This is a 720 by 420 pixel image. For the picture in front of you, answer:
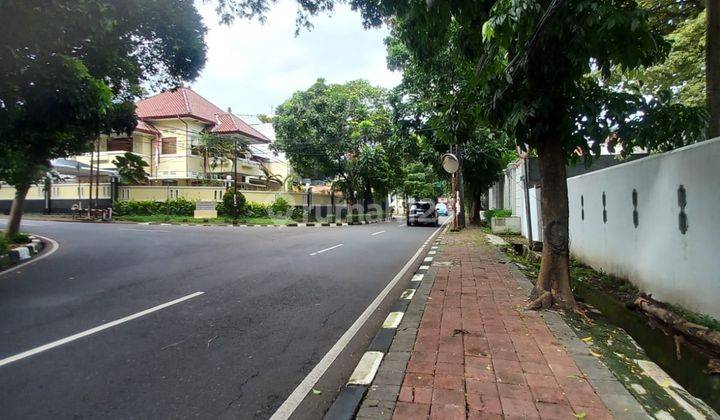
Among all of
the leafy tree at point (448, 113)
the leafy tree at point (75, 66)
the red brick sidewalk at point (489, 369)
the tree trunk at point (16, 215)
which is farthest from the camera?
the tree trunk at point (16, 215)

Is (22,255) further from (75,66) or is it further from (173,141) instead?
(173,141)

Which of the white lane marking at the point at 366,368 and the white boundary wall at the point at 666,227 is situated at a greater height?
the white boundary wall at the point at 666,227

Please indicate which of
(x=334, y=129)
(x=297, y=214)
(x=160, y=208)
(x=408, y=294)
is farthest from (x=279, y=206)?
(x=408, y=294)

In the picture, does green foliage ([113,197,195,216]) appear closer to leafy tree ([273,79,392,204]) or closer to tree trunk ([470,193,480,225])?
leafy tree ([273,79,392,204])

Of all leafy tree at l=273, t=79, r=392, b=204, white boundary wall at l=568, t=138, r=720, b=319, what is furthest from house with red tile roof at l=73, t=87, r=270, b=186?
white boundary wall at l=568, t=138, r=720, b=319

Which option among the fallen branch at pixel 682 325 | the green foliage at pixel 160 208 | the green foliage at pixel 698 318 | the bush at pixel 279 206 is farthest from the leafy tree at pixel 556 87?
the green foliage at pixel 160 208

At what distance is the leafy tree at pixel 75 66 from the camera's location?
7516 mm

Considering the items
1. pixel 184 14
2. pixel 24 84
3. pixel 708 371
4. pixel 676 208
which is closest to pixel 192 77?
pixel 184 14

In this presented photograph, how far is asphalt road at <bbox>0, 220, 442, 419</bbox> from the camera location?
130 inches

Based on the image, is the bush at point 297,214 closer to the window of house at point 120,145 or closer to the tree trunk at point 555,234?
the window of house at point 120,145

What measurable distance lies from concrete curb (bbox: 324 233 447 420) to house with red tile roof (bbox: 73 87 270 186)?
2775 cm

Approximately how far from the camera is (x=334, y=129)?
30.4 meters

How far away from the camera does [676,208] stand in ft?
16.5

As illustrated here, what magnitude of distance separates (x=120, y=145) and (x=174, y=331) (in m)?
30.8
